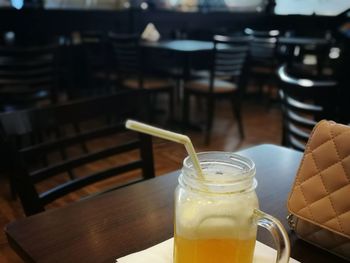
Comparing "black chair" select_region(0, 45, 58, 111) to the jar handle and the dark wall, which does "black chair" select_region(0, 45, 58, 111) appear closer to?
the dark wall

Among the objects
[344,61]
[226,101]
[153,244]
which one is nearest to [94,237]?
[153,244]

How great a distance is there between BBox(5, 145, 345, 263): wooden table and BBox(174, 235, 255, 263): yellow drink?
0.14m

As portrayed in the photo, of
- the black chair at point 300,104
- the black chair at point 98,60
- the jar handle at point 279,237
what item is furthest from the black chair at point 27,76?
the jar handle at point 279,237

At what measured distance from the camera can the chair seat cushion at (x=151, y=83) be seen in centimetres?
332

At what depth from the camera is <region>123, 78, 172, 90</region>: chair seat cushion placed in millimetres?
3324

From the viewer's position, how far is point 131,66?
326 centimetres

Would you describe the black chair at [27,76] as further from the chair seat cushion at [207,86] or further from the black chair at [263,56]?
the black chair at [263,56]

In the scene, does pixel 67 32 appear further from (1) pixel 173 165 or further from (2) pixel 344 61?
(2) pixel 344 61

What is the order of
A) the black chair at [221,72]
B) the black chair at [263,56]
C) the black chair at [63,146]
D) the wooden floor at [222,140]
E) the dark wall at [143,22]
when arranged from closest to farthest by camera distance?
1. the black chair at [63,146]
2. the wooden floor at [222,140]
3. the black chair at [221,72]
4. the dark wall at [143,22]
5. the black chair at [263,56]

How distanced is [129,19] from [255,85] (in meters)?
1.91

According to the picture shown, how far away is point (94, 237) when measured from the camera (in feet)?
2.08

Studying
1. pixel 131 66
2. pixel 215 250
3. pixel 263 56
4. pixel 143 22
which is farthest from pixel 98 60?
pixel 215 250

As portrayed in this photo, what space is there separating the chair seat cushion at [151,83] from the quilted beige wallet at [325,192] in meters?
2.75

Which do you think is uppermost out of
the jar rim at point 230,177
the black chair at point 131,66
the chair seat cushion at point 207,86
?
the jar rim at point 230,177
